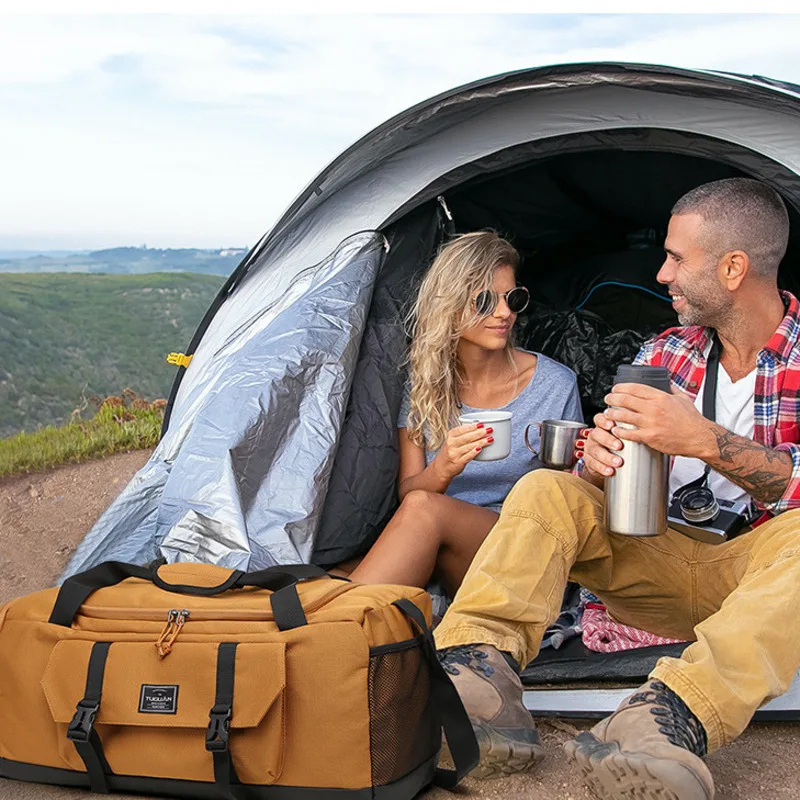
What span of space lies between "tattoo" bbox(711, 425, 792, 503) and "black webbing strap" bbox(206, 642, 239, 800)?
1056 mm

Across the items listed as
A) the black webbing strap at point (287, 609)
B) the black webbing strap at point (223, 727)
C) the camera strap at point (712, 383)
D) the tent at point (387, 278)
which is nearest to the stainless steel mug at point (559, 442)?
the camera strap at point (712, 383)

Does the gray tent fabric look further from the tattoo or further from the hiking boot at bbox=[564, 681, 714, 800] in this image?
the hiking boot at bbox=[564, 681, 714, 800]

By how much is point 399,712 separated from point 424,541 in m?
0.72

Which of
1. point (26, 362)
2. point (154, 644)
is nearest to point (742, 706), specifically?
point (154, 644)

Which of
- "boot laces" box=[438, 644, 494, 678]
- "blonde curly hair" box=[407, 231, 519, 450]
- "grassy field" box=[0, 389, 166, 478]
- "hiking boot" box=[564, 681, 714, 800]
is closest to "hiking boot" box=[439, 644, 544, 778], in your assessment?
"boot laces" box=[438, 644, 494, 678]

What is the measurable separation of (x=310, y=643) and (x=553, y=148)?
177 centimetres

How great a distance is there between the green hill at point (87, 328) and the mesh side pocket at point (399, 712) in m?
6.78

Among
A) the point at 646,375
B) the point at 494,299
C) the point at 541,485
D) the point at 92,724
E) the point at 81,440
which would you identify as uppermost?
the point at 494,299

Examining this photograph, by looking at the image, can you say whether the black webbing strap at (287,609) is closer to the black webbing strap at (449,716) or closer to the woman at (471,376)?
the black webbing strap at (449,716)

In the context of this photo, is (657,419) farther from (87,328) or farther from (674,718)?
(87,328)

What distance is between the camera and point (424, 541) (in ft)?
7.82

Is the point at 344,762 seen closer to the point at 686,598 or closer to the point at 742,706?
the point at 742,706

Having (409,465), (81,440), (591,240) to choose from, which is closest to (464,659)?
(409,465)

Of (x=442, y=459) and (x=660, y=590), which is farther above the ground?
(x=442, y=459)
